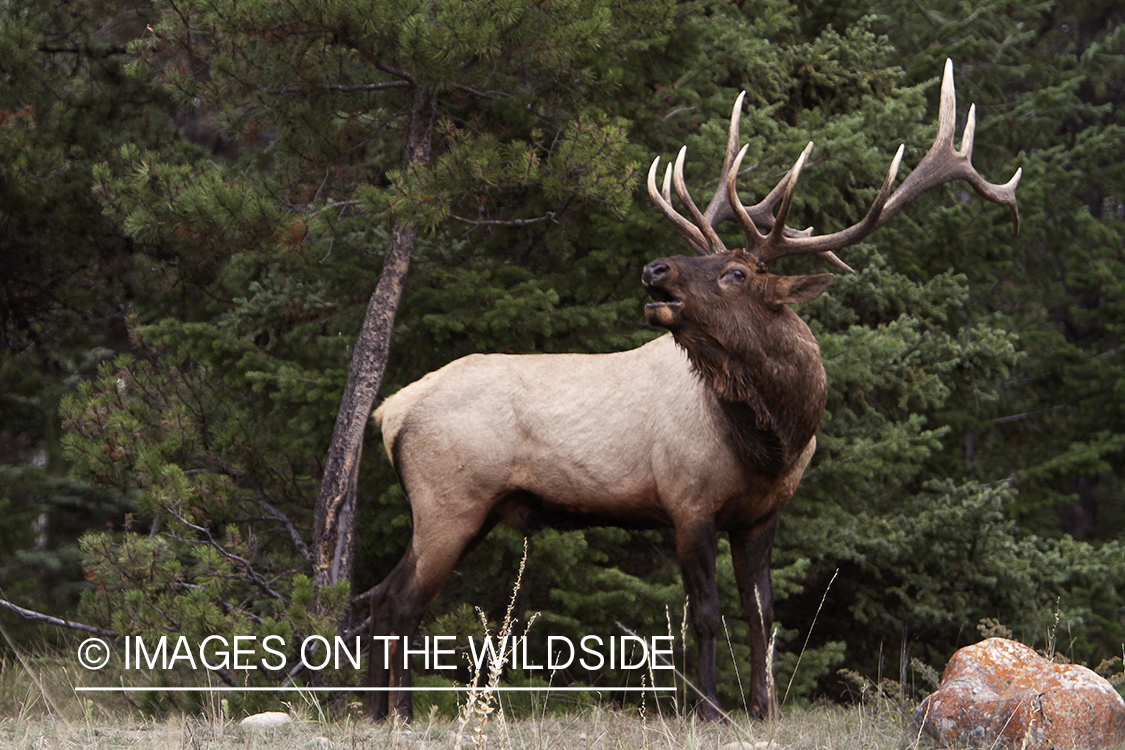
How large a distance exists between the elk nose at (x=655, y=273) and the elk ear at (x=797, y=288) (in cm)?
57

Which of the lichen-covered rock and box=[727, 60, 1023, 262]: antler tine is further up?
box=[727, 60, 1023, 262]: antler tine

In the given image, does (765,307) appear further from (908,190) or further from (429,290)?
(429,290)

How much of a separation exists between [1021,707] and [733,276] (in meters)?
2.04

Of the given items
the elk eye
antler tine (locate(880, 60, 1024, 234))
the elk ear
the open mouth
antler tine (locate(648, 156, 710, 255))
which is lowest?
the open mouth

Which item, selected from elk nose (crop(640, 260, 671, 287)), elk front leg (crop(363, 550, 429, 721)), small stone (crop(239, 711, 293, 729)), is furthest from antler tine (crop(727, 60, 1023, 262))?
small stone (crop(239, 711, 293, 729))

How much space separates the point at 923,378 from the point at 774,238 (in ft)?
13.5

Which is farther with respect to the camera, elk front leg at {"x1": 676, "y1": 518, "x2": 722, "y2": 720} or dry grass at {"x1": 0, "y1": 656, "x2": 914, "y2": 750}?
elk front leg at {"x1": 676, "y1": 518, "x2": 722, "y2": 720}

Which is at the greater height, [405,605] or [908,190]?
[908,190]

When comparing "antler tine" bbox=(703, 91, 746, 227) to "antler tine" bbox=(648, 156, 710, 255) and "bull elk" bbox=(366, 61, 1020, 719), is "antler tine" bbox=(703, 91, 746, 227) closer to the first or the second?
"bull elk" bbox=(366, 61, 1020, 719)

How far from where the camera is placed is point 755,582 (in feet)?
17.3

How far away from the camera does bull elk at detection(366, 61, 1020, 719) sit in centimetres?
477

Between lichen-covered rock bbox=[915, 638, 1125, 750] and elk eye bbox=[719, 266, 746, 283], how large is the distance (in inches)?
71.6

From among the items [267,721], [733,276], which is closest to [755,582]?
[733,276]

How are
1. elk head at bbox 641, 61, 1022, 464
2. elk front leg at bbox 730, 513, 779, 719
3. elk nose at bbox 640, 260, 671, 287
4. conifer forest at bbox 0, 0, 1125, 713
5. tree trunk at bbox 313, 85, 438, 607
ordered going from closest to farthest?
elk nose at bbox 640, 260, 671, 287 < elk head at bbox 641, 61, 1022, 464 < elk front leg at bbox 730, 513, 779, 719 < conifer forest at bbox 0, 0, 1125, 713 < tree trunk at bbox 313, 85, 438, 607
